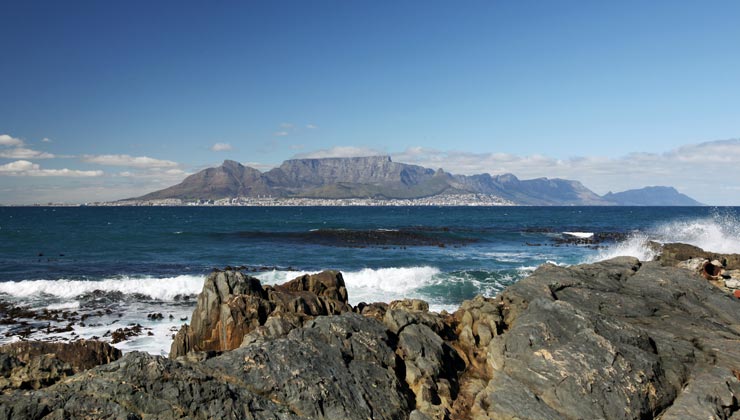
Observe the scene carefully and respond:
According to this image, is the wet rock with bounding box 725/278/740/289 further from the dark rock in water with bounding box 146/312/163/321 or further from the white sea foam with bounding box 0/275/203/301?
the white sea foam with bounding box 0/275/203/301

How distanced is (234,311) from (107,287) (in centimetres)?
2266

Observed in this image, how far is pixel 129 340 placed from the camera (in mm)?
20484

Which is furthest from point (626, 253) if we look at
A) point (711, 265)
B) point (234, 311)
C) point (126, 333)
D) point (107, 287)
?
point (107, 287)

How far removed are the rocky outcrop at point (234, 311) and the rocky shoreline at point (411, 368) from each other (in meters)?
0.06

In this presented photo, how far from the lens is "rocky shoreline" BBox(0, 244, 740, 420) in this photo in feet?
28.2

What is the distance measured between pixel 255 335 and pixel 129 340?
1100 centimetres

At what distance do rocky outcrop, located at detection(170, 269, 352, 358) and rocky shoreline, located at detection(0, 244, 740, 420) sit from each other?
6 centimetres

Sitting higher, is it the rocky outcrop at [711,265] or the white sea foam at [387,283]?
the rocky outcrop at [711,265]

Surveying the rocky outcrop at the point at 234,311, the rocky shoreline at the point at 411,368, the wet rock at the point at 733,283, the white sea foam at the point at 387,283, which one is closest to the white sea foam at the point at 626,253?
the wet rock at the point at 733,283

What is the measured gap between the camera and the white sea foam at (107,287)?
31.2m

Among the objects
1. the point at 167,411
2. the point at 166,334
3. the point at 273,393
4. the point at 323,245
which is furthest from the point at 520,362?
the point at 323,245

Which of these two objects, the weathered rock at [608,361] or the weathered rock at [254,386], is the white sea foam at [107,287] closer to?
the weathered rock at [254,386]

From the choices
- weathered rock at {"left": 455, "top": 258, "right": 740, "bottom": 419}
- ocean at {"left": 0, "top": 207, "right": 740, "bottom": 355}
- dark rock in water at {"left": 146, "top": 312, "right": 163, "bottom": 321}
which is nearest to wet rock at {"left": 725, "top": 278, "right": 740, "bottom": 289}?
weathered rock at {"left": 455, "top": 258, "right": 740, "bottom": 419}

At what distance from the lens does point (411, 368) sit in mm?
11891
